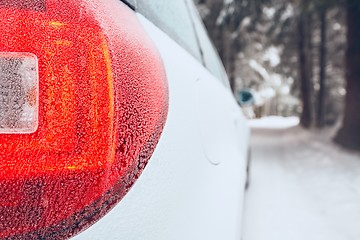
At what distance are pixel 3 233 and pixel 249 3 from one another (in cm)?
1551

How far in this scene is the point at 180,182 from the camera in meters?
0.88

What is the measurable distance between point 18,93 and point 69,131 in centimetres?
12

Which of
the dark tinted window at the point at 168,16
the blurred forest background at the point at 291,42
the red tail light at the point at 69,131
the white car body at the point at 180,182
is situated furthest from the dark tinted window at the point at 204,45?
the blurred forest background at the point at 291,42

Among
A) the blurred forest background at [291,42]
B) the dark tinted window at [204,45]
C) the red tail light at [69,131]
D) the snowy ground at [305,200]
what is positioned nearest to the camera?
the red tail light at [69,131]

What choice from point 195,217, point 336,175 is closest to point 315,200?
point 336,175

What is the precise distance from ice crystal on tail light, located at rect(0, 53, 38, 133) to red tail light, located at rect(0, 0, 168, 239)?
11 mm

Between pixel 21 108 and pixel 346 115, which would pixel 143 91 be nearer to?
pixel 21 108

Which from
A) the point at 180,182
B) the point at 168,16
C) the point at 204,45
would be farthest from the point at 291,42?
the point at 180,182

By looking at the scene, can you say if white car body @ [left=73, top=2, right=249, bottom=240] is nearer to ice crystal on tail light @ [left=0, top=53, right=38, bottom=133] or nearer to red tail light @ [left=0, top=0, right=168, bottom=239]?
red tail light @ [left=0, top=0, right=168, bottom=239]

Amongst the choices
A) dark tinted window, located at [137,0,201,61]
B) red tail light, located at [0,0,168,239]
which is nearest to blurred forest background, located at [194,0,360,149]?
dark tinted window, located at [137,0,201,61]

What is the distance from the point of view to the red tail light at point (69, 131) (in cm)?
70

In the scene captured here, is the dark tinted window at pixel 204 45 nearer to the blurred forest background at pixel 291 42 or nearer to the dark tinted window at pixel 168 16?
the dark tinted window at pixel 168 16

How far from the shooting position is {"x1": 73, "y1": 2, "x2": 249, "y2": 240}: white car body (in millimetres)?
752

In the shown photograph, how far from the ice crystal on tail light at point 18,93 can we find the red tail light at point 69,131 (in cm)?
1
